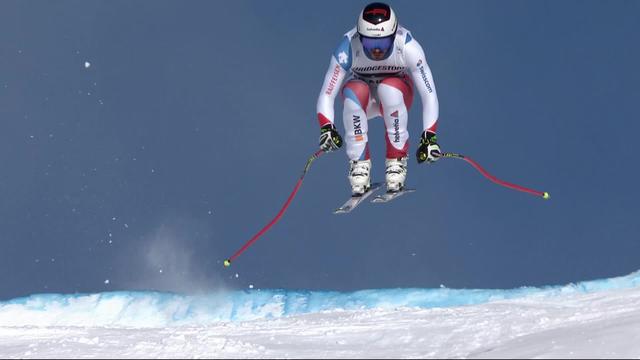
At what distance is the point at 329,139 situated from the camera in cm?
661

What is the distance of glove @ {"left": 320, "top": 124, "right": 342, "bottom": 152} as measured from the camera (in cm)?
662

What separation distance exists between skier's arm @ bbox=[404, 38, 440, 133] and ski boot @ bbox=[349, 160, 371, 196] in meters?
0.41

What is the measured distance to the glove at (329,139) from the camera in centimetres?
662

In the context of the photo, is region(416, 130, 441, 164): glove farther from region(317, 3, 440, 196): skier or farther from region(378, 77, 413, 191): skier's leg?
region(378, 77, 413, 191): skier's leg

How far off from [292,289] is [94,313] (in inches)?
60.5

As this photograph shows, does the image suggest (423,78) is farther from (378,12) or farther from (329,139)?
(329,139)

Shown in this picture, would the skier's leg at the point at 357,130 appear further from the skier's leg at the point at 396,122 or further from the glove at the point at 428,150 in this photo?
the glove at the point at 428,150

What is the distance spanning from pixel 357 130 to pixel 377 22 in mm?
648

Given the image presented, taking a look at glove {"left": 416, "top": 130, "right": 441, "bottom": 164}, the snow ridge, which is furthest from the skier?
the snow ridge

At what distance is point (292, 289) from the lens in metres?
9.12

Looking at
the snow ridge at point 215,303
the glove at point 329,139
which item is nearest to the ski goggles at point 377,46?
the glove at point 329,139

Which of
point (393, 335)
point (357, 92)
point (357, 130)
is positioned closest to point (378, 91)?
point (357, 92)

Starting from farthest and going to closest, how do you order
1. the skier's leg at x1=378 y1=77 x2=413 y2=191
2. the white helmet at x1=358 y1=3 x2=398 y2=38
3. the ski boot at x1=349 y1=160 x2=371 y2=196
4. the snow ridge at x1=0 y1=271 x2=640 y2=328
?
the snow ridge at x1=0 y1=271 x2=640 y2=328 < the ski boot at x1=349 y1=160 x2=371 y2=196 < the skier's leg at x1=378 y1=77 x2=413 y2=191 < the white helmet at x1=358 y1=3 x2=398 y2=38

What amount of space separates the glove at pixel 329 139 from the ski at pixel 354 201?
33 cm
